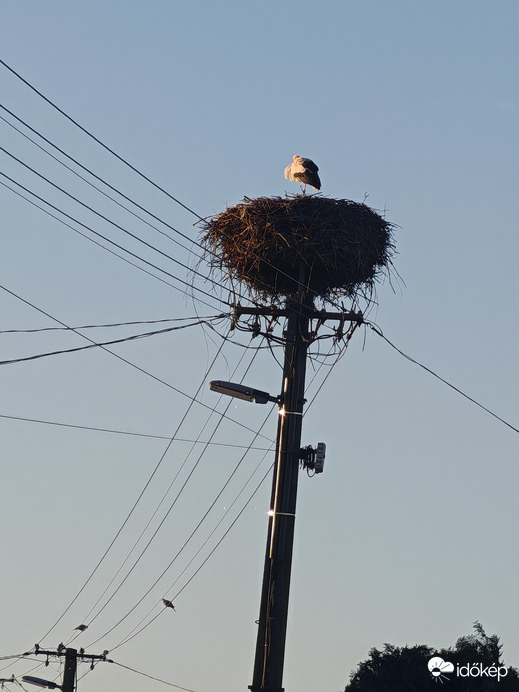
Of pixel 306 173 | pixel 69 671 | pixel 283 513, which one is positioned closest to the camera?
pixel 283 513

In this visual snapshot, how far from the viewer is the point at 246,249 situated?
1463 centimetres

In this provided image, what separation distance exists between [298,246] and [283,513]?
322 cm

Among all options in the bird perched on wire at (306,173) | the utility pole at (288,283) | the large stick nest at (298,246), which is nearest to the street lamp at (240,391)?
the utility pole at (288,283)

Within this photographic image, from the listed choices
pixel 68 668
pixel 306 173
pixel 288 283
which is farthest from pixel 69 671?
pixel 288 283

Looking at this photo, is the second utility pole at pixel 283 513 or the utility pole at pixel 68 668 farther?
the utility pole at pixel 68 668

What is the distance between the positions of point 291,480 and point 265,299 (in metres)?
Answer: 2.83

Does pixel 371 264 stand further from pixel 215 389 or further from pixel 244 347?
pixel 215 389

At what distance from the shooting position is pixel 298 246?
14242mm

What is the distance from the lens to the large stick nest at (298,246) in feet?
47.1

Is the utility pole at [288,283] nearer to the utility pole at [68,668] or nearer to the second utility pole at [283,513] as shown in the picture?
the second utility pole at [283,513]

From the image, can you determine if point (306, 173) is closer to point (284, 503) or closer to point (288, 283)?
point (288, 283)

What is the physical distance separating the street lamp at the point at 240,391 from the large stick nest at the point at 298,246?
67.1 inches

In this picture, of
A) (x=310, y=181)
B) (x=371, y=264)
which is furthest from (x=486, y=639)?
(x=371, y=264)

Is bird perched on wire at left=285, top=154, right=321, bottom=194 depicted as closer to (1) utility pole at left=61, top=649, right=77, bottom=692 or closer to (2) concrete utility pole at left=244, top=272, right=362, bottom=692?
(2) concrete utility pole at left=244, top=272, right=362, bottom=692
